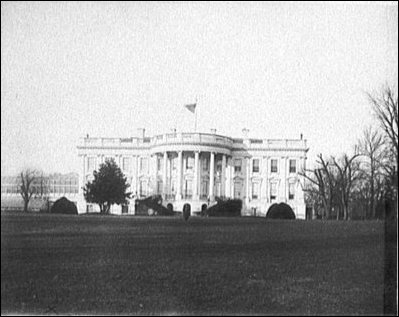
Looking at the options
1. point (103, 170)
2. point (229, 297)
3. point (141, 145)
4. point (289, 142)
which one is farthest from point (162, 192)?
point (229, 297)

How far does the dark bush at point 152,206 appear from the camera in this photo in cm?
1120

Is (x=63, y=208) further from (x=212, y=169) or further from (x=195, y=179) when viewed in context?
(x=212, y=169)

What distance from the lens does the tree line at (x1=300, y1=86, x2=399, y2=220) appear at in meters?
9.29

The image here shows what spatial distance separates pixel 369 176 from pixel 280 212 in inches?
124

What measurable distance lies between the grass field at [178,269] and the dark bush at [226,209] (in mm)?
3363

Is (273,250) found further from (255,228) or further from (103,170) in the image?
(103,170)

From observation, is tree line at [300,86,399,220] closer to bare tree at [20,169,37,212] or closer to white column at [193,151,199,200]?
white column at [193,151,199,200]

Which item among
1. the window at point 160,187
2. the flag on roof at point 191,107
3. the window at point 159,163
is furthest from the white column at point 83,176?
the window at point 159,163

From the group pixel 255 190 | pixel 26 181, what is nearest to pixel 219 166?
pixel 255 190

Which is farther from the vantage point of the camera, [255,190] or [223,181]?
[255,190]

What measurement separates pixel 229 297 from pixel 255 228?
4560mm

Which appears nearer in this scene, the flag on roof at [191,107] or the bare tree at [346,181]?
the flag on roof at [191,107]

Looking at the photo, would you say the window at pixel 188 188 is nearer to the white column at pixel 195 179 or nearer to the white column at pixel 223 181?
the white column at pixel 195 179

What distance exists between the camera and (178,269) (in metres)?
7.89
